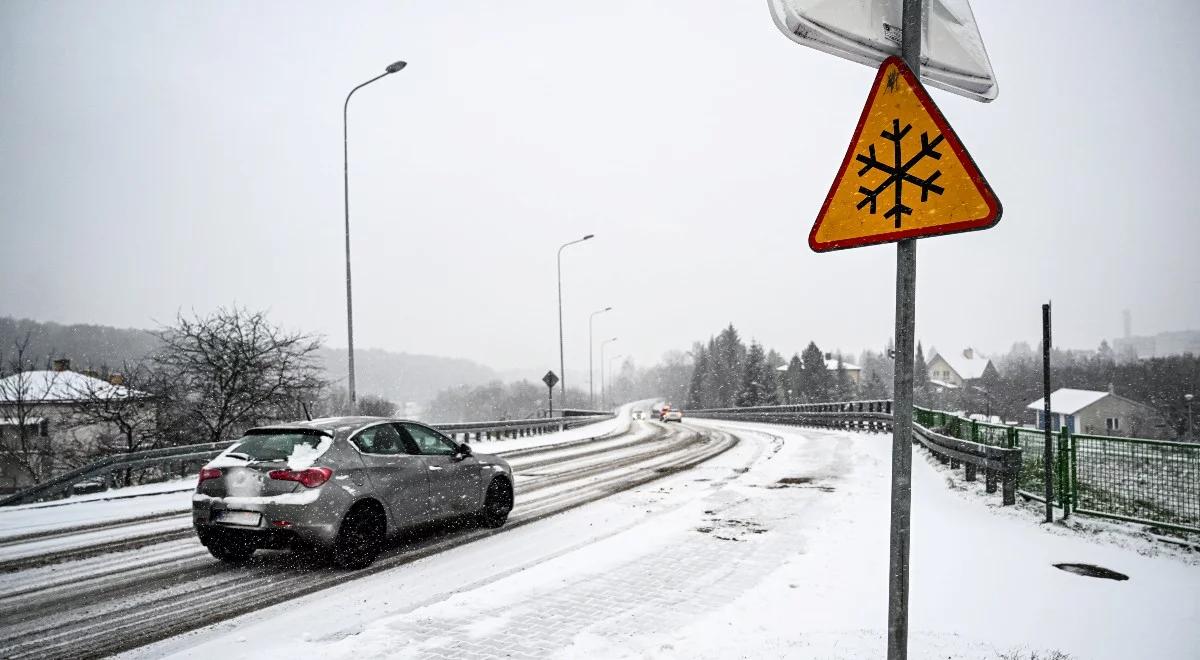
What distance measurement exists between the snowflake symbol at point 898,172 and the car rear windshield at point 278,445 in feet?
19.4

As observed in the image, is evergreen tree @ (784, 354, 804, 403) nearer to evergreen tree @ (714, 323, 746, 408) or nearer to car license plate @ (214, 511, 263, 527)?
evergreen tree @ (714, 323, 746, 408)

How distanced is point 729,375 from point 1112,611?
9862 centimetres

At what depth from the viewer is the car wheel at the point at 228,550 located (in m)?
6.87

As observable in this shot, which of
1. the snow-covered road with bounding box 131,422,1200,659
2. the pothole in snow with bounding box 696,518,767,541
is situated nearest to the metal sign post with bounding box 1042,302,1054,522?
the snow-covered road with bounding box 131,422,1200,659

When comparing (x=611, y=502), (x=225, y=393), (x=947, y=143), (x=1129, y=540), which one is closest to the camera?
(x=947, y=143)

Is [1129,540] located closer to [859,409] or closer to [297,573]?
[297,573]

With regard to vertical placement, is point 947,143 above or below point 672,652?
above

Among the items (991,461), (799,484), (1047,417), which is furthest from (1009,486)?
(799,484)

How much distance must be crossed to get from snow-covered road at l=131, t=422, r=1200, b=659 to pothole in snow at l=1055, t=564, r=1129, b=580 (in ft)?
0.45

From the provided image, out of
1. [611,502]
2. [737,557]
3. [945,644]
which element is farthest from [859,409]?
[945,644]

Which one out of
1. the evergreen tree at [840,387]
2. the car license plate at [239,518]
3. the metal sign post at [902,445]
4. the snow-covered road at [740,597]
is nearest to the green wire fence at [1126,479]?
the snow-covered road at [740,597]

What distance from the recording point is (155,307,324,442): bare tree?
20.4m

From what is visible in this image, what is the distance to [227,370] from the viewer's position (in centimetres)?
2073

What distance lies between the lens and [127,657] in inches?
174
